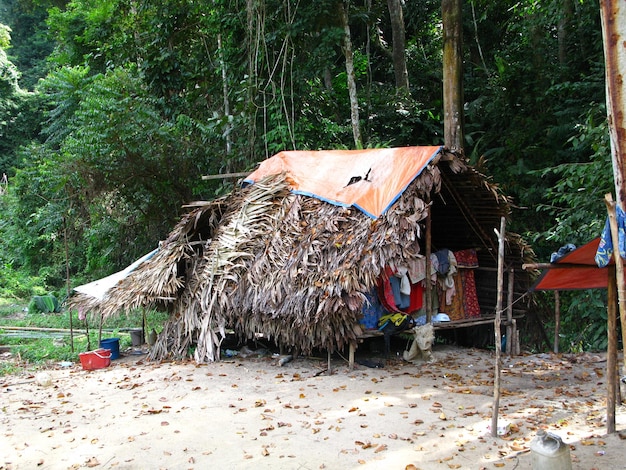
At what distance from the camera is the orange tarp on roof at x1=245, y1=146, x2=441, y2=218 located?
7.95 m

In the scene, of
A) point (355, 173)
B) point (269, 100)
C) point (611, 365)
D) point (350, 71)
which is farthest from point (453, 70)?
point (611, 365)

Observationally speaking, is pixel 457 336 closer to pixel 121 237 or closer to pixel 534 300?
pixel 534 300

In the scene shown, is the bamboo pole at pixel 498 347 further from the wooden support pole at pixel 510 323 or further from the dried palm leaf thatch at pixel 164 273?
the dried palm leaf thatch at pixel 164 273

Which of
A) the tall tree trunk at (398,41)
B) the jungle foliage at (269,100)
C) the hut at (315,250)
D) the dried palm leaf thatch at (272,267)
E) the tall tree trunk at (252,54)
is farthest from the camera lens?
the tall tree trunk at (398,41)

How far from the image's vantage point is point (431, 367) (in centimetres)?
814

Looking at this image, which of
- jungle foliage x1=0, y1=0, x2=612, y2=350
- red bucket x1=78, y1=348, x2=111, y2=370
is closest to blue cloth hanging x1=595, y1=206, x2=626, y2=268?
jungle foliage x1=0, y1=0, x2=612, y2=350

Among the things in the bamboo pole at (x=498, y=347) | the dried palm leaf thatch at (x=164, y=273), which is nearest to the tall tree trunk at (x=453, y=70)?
the dried palm leaf thatch at (x=164, y=273)

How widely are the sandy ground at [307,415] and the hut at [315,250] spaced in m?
0.70

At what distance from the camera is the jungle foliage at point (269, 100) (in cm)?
1237

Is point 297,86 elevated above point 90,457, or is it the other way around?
point 297,86

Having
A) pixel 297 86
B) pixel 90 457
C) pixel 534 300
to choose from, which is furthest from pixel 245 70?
pixel 90 457

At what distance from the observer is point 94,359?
902 cm

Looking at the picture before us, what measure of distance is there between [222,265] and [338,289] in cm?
240

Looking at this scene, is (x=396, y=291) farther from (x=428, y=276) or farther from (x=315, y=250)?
(x=315, y=250)
